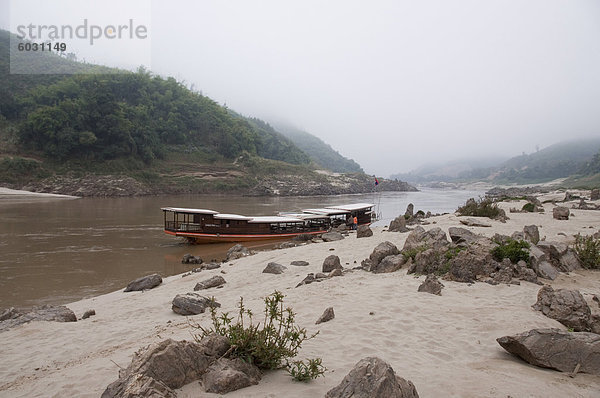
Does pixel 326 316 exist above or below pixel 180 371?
below

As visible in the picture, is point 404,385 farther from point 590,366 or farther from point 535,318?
point 535,318

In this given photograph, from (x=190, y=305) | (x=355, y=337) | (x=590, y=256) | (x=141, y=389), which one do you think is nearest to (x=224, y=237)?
(x=190, y=305)

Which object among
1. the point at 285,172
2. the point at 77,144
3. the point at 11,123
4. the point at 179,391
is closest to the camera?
the point at 179,391

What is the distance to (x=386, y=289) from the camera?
766 cm

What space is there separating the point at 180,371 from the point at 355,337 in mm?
2739

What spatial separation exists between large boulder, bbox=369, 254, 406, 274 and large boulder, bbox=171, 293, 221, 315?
4.56 m

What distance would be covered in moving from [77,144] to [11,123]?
16.8 m

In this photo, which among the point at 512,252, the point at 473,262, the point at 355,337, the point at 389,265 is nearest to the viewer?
the point at 355,337

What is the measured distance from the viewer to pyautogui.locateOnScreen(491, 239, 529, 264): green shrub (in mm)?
8359

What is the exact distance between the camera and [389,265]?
949cm

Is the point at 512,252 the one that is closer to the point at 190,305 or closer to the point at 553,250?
the point at 553,250

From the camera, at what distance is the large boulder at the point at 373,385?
2943 mm

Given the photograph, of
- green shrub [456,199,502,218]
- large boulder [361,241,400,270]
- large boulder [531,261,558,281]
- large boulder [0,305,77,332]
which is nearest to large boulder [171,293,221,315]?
large boulder [0,305,77,332]

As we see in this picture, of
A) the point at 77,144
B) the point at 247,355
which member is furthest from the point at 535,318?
the point at 77,144
